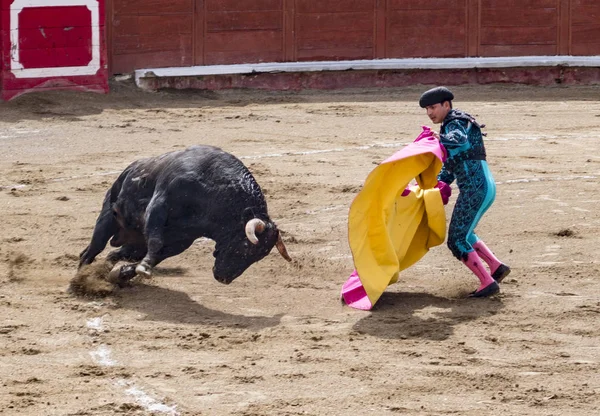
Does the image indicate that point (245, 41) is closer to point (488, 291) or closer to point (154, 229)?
point (154, 229)

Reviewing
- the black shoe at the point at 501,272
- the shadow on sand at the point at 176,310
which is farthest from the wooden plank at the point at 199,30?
the black shoe at the point at 501,272

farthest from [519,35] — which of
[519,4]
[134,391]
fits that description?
[134,391]

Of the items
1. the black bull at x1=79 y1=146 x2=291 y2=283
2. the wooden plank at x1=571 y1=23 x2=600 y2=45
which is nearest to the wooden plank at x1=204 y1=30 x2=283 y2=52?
the wooden plank at x1=571 y1=23 x2=600 y2=45

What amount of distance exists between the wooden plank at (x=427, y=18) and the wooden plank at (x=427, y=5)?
0.11ft

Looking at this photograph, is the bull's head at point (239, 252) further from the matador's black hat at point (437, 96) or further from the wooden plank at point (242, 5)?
the wooden plank at point (242, 5)

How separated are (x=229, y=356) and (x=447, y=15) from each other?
8.81 metres

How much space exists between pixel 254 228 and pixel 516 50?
8442 mm

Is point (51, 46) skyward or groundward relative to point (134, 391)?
skyward

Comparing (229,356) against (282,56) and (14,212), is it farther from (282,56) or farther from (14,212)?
(282,56)

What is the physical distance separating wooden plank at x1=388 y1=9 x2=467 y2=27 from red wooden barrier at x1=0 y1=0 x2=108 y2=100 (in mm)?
3247

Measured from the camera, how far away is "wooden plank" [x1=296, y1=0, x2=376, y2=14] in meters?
12.3

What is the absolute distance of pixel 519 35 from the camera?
42.2 feet

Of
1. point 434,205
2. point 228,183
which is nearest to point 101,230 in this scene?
point 228,183

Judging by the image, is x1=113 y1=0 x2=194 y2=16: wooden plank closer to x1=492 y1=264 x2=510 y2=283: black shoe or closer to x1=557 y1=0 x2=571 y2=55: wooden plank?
x1=557 y1=0 x2=571 y2=55: wooden plank
